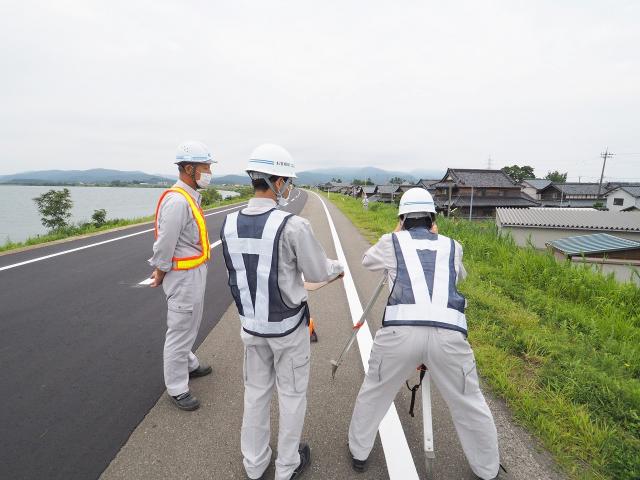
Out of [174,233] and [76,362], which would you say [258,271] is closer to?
[174,233]

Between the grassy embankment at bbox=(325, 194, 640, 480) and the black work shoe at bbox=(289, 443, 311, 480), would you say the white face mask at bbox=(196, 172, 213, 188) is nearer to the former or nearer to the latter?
the black work shoe at bbox=(289, 443, 311, 480)

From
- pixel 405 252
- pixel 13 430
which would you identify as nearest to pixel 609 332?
pixel 405 252

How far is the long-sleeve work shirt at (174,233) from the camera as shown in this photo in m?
2.58

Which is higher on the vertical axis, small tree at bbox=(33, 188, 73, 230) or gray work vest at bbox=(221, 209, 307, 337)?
gray work vest at bbox=(221, 209, 307, 337)

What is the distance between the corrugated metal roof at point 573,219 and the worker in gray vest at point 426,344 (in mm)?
23792

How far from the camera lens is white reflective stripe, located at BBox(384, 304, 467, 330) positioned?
1896mm

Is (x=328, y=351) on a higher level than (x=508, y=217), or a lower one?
higher

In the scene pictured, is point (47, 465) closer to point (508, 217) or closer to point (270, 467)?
point (270, 467)

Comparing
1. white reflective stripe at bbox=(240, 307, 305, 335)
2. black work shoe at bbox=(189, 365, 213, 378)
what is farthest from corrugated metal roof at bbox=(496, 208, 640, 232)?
white reflective stripe at bbox=(240, 307, 305, 335)

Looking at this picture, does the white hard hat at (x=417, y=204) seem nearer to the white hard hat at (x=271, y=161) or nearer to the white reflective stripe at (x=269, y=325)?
the white hard hat at (x=271, y=161)

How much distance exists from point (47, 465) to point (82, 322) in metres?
2.55

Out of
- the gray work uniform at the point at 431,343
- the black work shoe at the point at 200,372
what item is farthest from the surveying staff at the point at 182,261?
the gray work uniform at the point at 431,343

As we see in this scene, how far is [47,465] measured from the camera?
206 centimetres

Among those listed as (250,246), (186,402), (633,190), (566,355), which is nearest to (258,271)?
(250,246)
